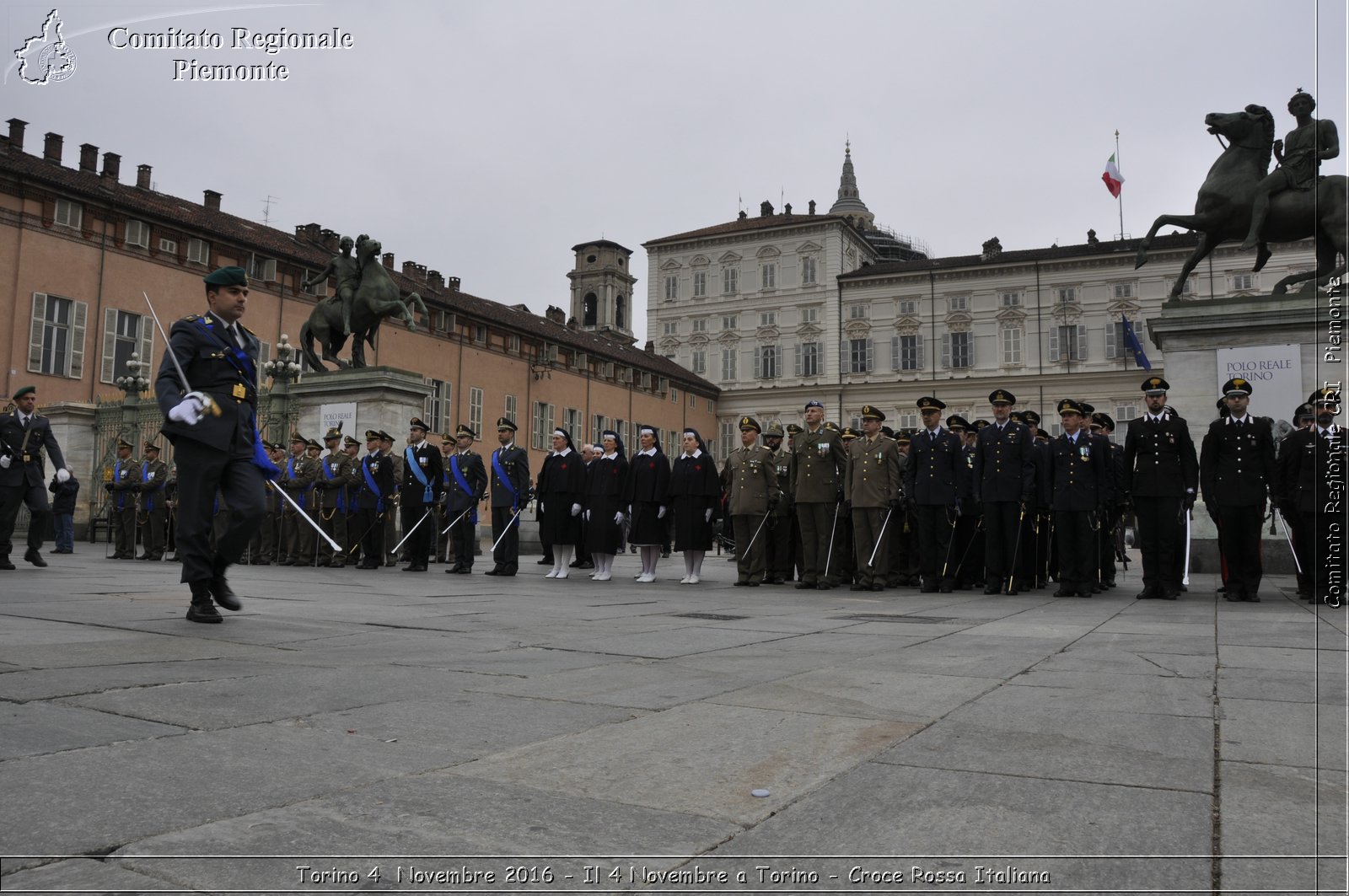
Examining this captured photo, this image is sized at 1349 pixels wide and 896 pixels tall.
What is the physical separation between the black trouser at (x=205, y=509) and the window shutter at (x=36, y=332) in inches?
1034

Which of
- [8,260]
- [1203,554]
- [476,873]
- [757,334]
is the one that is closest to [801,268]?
[757,334]

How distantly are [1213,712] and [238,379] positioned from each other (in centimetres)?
546

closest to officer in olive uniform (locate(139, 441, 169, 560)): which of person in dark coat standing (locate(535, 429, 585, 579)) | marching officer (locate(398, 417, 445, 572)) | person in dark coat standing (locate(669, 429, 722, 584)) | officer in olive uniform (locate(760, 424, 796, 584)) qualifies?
marching officer (locate(398, 417, 445, 572))

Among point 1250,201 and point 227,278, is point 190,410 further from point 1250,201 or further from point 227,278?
point 1250,201

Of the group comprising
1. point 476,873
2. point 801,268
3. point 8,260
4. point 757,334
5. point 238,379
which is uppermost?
point 801,268

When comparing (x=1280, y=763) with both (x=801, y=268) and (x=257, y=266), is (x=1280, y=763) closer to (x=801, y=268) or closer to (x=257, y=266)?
(x=257, y=266)

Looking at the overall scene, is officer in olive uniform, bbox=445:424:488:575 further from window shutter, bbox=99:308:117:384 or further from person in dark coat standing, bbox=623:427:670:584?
window shutter, bbox=99:308:117:384

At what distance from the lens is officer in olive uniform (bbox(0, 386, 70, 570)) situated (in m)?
10.4

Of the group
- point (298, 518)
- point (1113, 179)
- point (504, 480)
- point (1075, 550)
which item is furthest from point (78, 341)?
point (1113, 179)

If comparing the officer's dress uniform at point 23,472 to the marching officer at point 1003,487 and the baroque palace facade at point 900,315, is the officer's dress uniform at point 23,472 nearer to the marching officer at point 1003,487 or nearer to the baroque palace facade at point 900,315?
the marching officer at point 1003,487

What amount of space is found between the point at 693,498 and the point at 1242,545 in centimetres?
579

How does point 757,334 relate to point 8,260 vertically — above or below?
above

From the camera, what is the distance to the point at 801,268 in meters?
64.6

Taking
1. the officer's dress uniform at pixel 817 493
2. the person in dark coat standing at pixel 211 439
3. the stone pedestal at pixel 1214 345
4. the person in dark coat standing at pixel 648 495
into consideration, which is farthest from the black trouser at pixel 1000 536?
the person in dark coat standing at pixel 211 439
